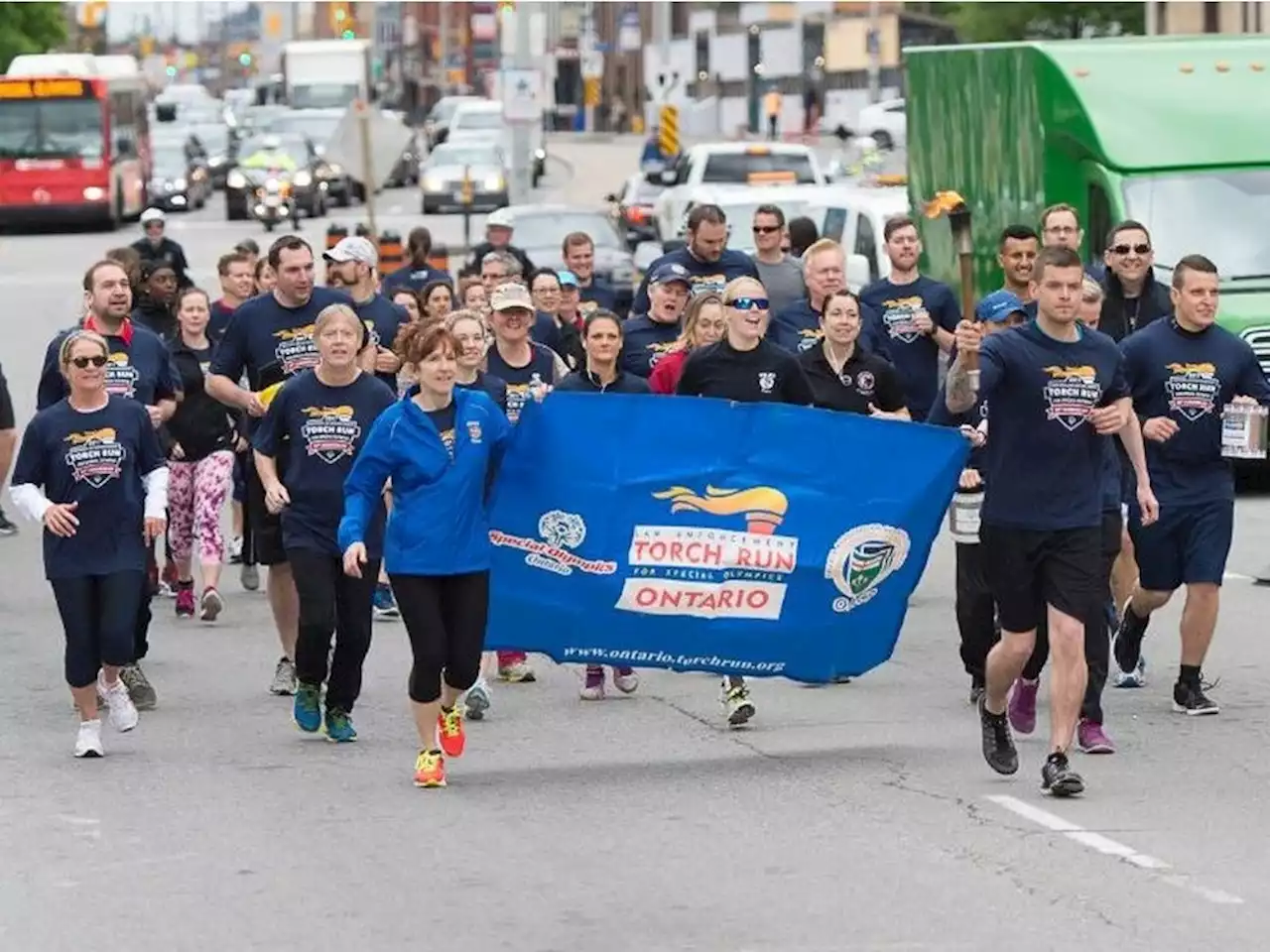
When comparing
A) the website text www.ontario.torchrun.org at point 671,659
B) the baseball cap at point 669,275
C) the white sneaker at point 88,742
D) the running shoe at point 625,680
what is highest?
the baseball cap at point 669,275

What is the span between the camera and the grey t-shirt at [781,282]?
19.2m

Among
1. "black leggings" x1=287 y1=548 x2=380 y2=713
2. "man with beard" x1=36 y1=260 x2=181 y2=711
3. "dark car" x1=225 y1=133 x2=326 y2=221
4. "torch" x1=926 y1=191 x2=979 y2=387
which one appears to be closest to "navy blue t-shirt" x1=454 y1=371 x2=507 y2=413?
"black leggings" x1=287 y1=548 x2=380 y2=713

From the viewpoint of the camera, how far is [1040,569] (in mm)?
11297

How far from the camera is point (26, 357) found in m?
35.4

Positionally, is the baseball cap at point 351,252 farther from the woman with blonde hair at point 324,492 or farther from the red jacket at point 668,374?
the woman with blonde hair at point 324,492

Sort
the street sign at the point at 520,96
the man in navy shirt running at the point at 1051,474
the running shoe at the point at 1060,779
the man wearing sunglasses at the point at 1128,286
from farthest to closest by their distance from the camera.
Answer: the street sign at the point at 520,96 < the man wearing sunglasses at the point at 1128,286 < the man in navy shirt running at the point at 1051,474 < the running shoe at the point at 1060,779

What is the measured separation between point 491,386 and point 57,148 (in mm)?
48055

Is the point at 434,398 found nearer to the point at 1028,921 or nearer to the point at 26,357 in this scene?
the point at 1028,921

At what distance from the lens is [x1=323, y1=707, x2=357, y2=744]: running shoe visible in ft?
41.6

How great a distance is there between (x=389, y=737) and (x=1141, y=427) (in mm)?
3208

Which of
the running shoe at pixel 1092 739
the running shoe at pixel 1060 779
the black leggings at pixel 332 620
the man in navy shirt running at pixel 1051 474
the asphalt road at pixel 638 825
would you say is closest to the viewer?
the asphalt road at pixel 638 825

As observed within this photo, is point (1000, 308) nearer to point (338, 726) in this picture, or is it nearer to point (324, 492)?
point (324, 492)

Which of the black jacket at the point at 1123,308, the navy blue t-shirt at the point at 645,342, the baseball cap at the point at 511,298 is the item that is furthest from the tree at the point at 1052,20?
the baseball cap at the point at 511,298

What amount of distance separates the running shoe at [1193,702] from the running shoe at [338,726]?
10.9 ft
